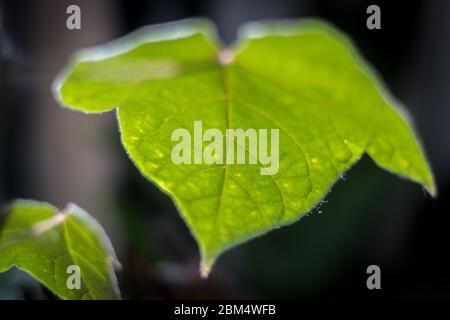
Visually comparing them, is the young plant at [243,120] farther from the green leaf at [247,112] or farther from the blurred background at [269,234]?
the blurred background at [269,234]

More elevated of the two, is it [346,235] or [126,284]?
[126,284]

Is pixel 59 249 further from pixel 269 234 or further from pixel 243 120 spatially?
pixel 269 234

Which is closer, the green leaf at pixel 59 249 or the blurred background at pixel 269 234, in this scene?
the green leaf at pixel 59 249

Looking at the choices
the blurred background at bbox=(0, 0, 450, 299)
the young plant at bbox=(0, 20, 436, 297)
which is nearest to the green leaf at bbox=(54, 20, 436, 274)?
the young plant at bbox=(0, 20, 436, 297)

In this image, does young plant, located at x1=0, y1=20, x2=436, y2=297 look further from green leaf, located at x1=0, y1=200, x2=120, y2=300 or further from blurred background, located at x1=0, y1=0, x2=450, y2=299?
blurred background, located at x1=0, y1=0, x2=450, y2=299

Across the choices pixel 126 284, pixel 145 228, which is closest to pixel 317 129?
pixel 126 284

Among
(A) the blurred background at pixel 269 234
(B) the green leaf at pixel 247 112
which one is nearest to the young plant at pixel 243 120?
(B) the green leaf at pixel 247 112

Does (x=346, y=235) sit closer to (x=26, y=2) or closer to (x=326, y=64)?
(x=326, y=64)
